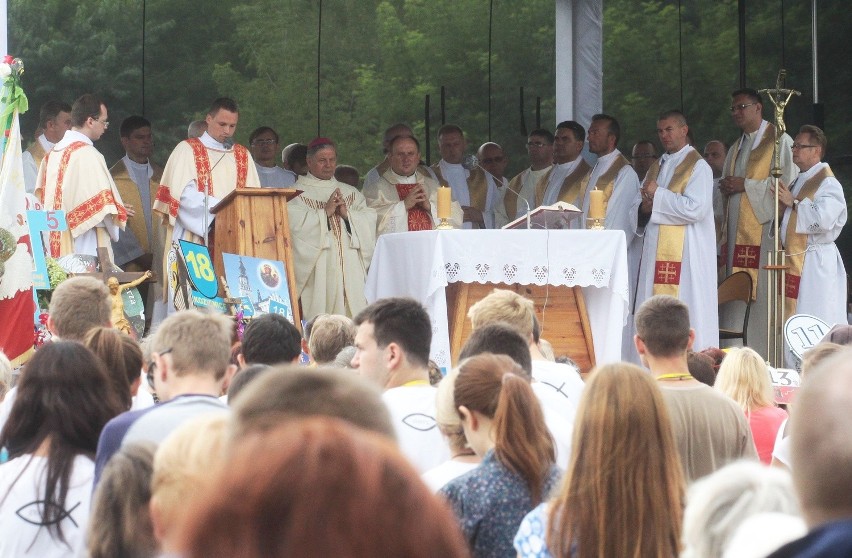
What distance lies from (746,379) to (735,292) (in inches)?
284

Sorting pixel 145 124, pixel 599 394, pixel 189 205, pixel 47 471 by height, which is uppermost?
pixel 145 124

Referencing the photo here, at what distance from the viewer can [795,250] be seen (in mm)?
11594

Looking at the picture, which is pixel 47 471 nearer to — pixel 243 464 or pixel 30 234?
pixel 243 464

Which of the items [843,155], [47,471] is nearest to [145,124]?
[843,155]

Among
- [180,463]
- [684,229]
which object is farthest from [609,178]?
[180,463]

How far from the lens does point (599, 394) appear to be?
3.15m

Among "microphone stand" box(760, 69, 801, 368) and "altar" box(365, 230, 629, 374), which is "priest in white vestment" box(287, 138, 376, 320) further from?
"microphone stand" box(760, 69, 801, 368)

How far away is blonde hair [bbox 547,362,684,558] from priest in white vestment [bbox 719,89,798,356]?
915 centimetres

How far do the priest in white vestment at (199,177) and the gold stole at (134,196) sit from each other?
6.09 feet

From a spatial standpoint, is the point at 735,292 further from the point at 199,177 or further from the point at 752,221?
the point at 199,177

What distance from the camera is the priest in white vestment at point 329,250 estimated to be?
10953 mm

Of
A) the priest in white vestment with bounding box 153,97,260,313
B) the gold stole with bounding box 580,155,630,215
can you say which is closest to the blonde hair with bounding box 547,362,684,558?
the priest in white vestment with bounding box 153,97,260,313

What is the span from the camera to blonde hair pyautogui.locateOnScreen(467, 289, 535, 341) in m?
5.03

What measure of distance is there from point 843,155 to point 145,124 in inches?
277
